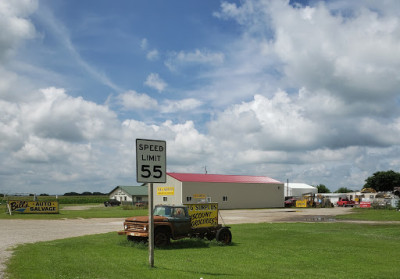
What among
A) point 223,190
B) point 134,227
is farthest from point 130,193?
point 134,227

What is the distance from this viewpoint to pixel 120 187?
94.5 m

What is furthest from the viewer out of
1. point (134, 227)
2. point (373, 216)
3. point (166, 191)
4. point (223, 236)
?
point (166, 191)

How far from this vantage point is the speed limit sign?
33.6 feet

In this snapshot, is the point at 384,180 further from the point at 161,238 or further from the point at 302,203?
the point at 161,238

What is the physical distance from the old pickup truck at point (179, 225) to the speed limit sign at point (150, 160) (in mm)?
5266

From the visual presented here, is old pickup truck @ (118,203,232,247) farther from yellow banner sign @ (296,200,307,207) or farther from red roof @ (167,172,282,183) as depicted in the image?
yellow banner sign @ (296,200,307,207)

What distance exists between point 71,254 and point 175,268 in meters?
4.03

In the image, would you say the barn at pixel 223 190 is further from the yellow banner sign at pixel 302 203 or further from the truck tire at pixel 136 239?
the truck tire at pixel 136 239

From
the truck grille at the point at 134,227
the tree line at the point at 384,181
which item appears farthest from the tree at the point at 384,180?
the truck grille at the point at 134,227

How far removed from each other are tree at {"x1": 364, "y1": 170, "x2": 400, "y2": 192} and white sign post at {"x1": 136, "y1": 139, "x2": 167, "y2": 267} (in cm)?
11533

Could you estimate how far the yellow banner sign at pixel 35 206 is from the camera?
4375cm

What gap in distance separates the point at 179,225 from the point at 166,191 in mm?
42744

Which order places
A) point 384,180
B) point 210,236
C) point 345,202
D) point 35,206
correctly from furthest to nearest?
point 384,180
point 345,202
point 35,206
point 210,236

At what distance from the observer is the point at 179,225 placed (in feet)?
53.3
